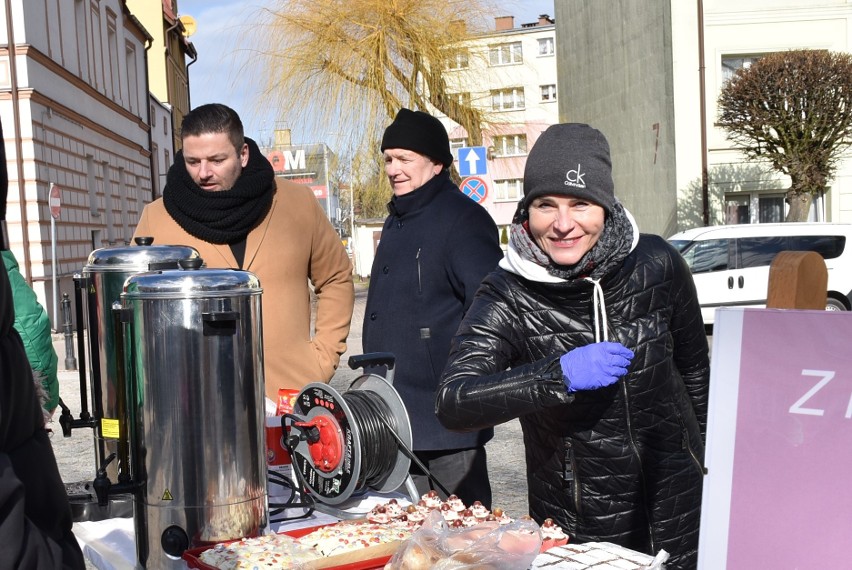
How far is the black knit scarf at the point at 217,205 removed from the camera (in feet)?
11.8

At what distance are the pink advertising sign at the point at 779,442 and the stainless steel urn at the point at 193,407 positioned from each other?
1078 millimetres

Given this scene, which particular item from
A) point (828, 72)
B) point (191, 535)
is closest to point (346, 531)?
point (191, 535)

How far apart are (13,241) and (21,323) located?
617 inches

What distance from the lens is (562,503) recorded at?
2.67m

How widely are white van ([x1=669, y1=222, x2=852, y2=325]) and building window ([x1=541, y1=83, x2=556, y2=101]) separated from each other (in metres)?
50.1

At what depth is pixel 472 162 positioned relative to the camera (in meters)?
15.4

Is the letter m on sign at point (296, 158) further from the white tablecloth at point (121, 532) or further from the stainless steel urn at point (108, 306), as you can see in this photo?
the white tablecloth at point (121, 532)

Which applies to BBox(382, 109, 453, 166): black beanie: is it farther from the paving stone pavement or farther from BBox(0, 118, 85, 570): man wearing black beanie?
the paving stone pavement

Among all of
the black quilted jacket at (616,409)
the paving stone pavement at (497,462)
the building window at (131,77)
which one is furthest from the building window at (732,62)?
the black quilted jacket at (616,409)

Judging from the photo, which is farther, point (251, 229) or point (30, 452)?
point (251, 229)

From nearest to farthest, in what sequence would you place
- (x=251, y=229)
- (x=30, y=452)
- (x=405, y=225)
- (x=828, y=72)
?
1. (x=30, y=452)
2. (x=251, y=229)
3. (x=405, y=225)
4. (x=828, y=72)

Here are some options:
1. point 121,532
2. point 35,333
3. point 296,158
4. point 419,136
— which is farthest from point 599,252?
point 296,158

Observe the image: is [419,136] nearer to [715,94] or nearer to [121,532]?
[121,532]

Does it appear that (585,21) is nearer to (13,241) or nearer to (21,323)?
(13,241)
